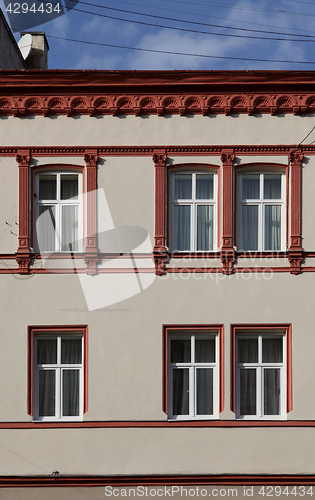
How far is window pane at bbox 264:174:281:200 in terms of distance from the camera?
1005cm

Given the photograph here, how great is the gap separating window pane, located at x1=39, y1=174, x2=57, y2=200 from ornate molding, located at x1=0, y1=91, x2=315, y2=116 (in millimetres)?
1373

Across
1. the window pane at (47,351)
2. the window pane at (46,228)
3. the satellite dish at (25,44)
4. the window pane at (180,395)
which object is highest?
the satellite dish at (25,44)

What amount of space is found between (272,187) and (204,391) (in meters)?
4.69

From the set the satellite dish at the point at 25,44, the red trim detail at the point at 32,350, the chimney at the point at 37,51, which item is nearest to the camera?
the red trim detail at the point at 32,350

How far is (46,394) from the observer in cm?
965

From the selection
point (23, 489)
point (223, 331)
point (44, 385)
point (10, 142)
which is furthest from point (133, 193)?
point (23, 489)

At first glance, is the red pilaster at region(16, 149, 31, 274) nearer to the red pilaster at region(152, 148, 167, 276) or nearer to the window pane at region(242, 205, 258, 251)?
the red pilaster at region(152, 148, 167, 276)

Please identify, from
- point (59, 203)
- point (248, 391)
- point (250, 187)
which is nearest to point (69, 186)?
point (59, 203)

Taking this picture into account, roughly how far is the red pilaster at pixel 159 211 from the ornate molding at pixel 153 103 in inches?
39.3

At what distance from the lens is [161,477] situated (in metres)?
9.25

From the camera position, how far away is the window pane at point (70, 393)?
31.6ft

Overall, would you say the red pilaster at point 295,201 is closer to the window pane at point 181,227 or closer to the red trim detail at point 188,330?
the red trim detail at point 188,330

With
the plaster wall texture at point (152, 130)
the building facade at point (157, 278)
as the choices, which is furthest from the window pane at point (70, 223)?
the plaster wall texture at point (152, 130)

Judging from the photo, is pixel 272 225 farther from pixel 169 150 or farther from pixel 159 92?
pixel 159 92
